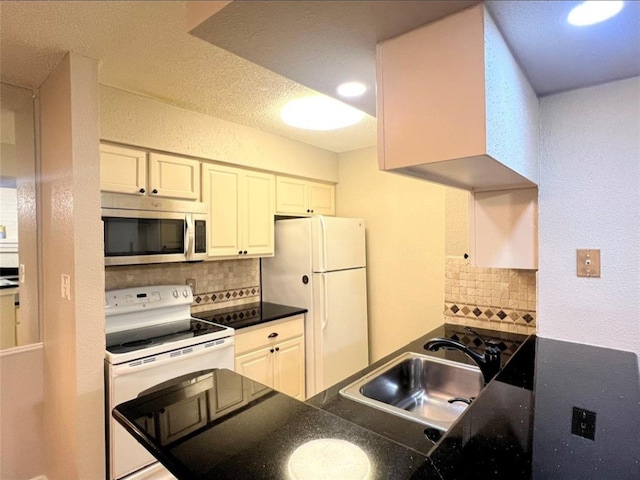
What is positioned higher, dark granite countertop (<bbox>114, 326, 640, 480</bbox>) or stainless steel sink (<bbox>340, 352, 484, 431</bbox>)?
dark granite countertop (<bbox>114, 326, 640, 480</bbox>)

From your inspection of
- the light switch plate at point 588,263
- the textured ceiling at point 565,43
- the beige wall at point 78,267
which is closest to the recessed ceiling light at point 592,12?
the textured ceiling at point 565,43

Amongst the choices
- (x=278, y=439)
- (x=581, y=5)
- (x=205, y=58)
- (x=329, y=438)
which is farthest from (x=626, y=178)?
(x=205, y=58)

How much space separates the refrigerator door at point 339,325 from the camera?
9.16 feet

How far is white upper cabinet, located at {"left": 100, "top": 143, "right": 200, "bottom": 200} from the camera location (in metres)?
2.02

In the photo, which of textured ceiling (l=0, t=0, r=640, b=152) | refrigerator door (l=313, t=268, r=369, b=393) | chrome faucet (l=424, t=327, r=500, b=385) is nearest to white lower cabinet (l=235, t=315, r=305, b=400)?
refrigerator door (l=313, t=268, r=369, b=393)

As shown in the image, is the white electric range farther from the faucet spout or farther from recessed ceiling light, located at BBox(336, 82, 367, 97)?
recessed ceiling light, located at BBox(336, 82, 367, 97)

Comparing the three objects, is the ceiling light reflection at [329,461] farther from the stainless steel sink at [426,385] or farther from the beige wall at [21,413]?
the beige wall at [21,413]

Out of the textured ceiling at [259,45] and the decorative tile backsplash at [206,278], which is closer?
the textured ceiling at [259,45]

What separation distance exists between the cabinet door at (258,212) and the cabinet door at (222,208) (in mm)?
75

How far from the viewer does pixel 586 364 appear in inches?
52.6

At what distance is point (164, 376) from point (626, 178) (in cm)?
235

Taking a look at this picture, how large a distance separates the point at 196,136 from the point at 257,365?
167cm

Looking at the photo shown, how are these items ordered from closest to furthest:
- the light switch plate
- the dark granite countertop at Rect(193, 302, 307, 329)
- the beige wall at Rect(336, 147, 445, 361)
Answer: the light switch plate
the dark granite countertop at Rect(193, 302, 307, 329)
the beige wall at Rect(336, 147, 445, 361)

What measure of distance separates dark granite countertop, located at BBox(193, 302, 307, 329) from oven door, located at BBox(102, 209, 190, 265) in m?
0.56
